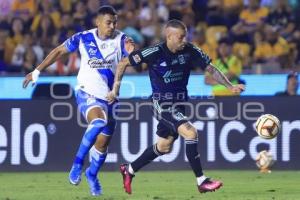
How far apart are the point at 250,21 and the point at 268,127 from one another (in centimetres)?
630

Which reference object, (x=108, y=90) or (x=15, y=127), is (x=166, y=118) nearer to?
(x=108, y=90)

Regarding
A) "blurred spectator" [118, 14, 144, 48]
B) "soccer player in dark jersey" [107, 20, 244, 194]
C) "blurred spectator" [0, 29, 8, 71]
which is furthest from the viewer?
"blurred spectator" [118, 14, 144, 48]

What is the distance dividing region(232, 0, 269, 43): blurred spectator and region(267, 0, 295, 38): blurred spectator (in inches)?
6.5

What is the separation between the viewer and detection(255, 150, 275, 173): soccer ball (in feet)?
51.2

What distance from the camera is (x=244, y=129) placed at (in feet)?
52.7

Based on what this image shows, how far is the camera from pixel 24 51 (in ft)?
61.7

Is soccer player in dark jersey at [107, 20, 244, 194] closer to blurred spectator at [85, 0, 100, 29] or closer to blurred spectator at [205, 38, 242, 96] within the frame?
blurred spectator at [205, 38, 242, 96]

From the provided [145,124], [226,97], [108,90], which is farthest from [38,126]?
[108,90]

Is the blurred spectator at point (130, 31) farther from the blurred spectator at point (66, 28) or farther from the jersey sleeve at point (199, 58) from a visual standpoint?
the jersey sleeve at point (199, 58)

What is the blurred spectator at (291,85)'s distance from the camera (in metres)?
16.7

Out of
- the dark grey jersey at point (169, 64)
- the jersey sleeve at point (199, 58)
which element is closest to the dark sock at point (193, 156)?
the dark grey jersey at point (169, 64)

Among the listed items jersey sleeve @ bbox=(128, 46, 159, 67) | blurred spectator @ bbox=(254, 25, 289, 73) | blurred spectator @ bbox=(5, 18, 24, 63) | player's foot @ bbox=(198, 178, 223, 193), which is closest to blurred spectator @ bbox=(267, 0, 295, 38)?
blurred spectator @ bbox=(254, 25, 289, 73)

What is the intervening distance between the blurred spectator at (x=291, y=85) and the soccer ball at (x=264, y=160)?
1.45 m

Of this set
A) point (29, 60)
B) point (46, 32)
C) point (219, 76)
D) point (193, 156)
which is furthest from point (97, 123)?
point (46, 32)
